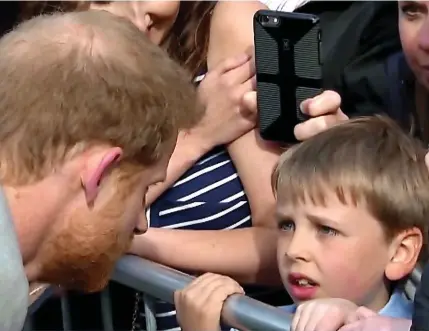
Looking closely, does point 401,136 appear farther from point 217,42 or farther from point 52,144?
point 52,144

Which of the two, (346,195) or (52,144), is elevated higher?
(52,144)

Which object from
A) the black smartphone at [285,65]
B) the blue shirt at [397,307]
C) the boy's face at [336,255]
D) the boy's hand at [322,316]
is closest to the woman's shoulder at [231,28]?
the black smartphone at [285,65]

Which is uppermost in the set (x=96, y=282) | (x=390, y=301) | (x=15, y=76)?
(x=15, y=76)

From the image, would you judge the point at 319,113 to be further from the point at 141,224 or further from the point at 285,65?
the point at 141,224

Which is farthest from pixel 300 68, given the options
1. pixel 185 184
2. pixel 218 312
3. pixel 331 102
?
pixel 218 312

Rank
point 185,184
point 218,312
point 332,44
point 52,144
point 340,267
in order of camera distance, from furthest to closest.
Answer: point 332,44 → point 185,184 → point 340,267 → point 218,312 → point 52,144

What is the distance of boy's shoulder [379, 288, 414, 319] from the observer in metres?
1.49

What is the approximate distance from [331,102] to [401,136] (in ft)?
0.38

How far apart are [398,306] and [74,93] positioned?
582 mm

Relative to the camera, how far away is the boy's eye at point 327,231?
1.51 metres

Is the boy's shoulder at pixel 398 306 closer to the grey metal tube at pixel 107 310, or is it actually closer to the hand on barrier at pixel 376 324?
the hand on barrier at pixel 376 324

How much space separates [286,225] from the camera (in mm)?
1563

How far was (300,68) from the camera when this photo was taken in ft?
5.24

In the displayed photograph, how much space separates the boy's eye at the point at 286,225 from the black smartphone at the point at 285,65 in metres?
0.16
